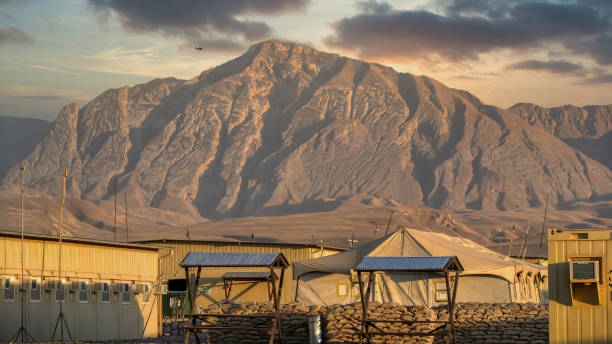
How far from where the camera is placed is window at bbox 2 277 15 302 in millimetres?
34875

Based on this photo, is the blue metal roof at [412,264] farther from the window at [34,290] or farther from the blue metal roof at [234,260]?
the window at [34,290]

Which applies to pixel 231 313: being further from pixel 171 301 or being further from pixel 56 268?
pixel 171 301

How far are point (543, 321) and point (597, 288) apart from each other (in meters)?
7.13

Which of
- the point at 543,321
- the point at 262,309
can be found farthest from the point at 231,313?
the point at 543,321

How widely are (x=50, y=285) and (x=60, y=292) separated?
Answer: 0.81m

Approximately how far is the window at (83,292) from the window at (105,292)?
99cm

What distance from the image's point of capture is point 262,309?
3117cm

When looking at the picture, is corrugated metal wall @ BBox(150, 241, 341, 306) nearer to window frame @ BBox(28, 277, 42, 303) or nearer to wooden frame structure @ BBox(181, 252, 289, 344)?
window frame @ BBox(28, 277, 42, 303)

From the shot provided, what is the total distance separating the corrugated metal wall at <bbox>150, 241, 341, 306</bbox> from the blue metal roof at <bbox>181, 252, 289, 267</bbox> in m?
22.0

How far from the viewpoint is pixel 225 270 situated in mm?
55125

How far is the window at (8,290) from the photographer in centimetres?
3488

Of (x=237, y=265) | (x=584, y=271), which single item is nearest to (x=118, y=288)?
(x=237, y=265)

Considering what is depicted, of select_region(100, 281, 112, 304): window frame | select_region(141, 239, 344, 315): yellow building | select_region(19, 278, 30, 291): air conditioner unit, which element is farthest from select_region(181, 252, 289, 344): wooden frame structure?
select_region(141, 239, 344, 315): yellow building

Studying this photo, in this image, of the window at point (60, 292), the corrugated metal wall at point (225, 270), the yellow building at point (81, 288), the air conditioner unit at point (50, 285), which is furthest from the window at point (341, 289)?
the corrugated metal wall at point (225, 270)
